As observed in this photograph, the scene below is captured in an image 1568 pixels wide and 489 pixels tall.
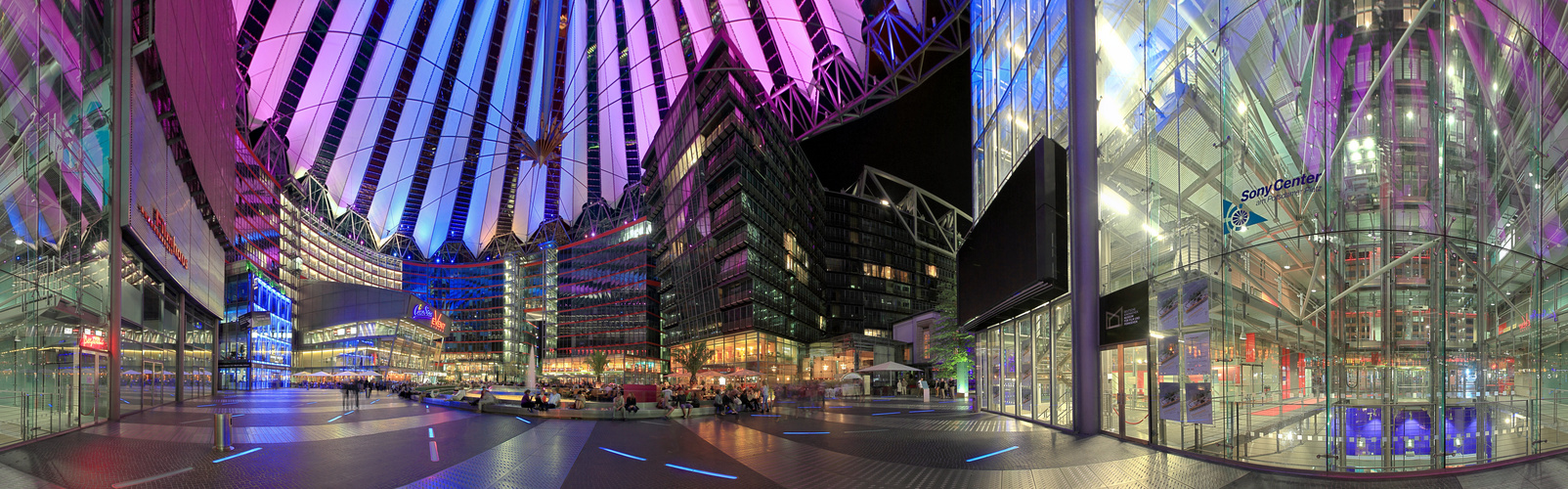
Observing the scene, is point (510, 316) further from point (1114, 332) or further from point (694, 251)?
point (1114, 332)

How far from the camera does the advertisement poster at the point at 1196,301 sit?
11938 mm

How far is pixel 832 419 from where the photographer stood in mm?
23406

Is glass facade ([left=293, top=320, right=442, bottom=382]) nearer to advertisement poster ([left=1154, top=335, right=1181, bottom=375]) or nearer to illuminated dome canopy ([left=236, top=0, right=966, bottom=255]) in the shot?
illuminated dome canopy ([left=236, top=0, right=966, bottom=255])

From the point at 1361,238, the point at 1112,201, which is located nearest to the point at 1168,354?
the point at 1361,238

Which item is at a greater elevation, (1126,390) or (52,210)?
(52,210)

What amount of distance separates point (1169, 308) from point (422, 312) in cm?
7729

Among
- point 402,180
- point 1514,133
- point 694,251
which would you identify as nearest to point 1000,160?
point 1514,133

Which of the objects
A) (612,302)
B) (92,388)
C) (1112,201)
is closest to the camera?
(1112,201)

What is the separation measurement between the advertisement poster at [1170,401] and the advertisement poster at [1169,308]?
1016 mm

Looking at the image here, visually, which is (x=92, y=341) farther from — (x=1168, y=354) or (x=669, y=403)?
(x=1168, y=354)

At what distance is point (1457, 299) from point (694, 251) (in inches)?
2419

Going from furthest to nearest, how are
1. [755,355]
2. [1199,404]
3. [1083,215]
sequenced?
[755,355], [1083,215], [1199,404]

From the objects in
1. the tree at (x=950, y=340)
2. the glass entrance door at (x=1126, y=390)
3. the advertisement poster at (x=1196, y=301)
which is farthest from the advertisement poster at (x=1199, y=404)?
the tree at (x=950, y=340)

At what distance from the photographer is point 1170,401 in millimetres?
12641
